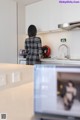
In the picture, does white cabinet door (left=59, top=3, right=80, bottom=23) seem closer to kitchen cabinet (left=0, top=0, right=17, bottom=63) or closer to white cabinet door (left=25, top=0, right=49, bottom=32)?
white cabinet door (left=25, top=0, right=49, bottom=32)

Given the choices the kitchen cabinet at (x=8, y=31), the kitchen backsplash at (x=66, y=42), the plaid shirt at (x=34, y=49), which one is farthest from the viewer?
the kitchen cabinet at (x=8, y=31)

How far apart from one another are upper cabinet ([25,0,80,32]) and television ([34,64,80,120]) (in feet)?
8.25

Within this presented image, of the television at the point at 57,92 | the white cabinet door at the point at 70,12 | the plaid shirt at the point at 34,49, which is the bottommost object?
the television at the point at 57,92

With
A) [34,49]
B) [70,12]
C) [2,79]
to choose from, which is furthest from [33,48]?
[2,79]

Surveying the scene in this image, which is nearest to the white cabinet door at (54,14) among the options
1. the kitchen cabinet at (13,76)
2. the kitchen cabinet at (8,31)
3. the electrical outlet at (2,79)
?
the kitchen cabinet at (8,31)

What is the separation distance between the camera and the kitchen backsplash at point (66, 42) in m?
3.54

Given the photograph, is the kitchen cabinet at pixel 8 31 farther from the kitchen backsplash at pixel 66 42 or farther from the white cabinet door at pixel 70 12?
the white cabinet door at pixel 70 12

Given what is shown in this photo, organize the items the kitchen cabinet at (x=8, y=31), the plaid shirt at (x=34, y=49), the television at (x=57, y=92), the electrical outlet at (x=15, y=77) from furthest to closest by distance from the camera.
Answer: the kitchen cabinet at (x=8, y=31) < the plaid shirt at (x=34, y=49) < the electrical outlet at (x=15, y=77) < the television at (x=57, y=92)

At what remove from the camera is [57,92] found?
0.96m

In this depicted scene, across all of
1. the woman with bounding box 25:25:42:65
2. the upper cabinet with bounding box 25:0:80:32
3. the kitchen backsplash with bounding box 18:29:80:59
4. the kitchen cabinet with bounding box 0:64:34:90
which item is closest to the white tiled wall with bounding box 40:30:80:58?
the kitchen backsplash with bounding box 18:29:80:59

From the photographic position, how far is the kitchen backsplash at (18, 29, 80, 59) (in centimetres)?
354

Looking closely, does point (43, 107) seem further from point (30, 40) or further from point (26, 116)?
point (30, 40)

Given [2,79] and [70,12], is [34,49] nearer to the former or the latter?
[70,12]

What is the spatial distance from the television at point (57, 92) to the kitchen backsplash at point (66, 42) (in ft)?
8.58
